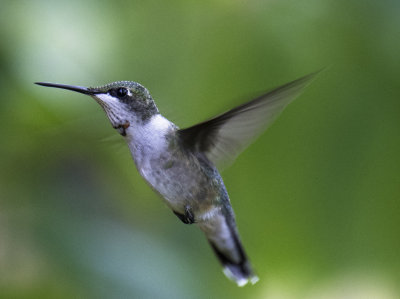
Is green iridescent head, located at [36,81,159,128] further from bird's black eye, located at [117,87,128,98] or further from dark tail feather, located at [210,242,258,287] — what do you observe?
dark tail feather, located at [210,242,258,287]

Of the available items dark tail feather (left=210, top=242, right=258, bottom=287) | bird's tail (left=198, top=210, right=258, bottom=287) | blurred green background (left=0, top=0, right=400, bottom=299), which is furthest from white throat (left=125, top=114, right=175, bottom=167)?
blurred green background (left=0, top=0, right=400, bottom=299)

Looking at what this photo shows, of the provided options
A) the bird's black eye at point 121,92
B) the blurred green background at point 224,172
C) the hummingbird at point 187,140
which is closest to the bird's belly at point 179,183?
the hummingbird at point 187,140

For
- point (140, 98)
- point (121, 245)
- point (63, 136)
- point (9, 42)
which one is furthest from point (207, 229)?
point (9, 42)

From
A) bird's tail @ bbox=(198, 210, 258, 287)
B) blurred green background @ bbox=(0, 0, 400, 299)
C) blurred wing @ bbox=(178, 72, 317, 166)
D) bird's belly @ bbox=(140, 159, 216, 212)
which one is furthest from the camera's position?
blurred green background @ bbox=(0, 0, 400, 299)

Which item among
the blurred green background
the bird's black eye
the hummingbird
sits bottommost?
the blurred green background

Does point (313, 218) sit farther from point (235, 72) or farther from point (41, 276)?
point (41, 276)

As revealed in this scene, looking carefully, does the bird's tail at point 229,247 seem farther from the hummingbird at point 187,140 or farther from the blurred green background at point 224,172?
the blurred green background at point 224,172

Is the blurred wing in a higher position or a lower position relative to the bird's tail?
higher
